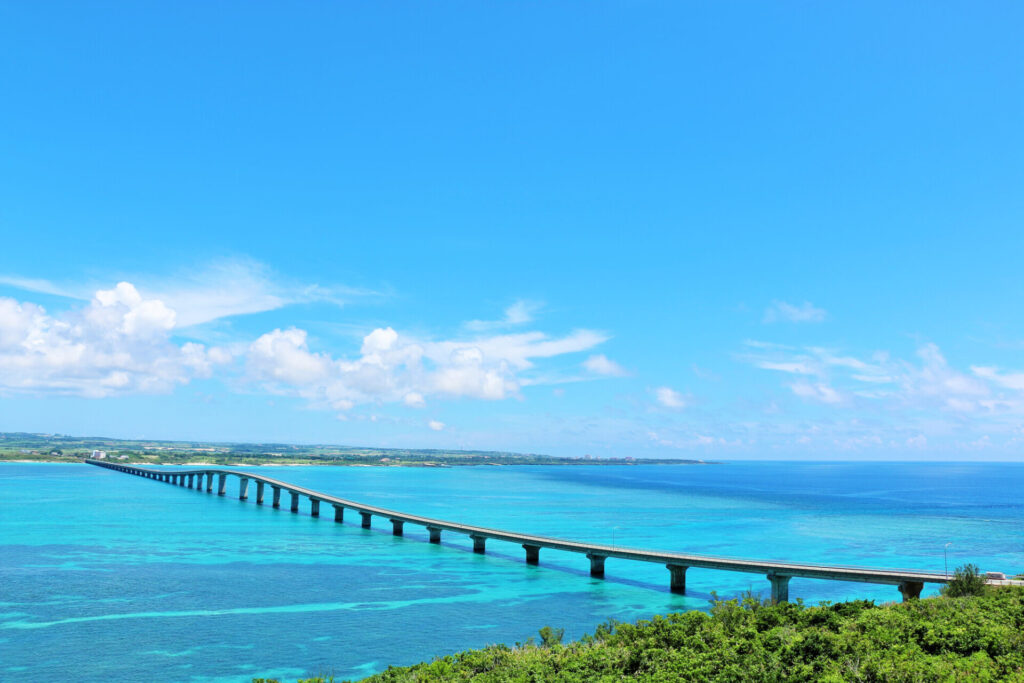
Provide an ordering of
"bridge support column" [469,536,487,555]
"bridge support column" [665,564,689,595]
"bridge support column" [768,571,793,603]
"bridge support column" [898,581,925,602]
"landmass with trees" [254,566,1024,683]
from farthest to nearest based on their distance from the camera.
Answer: "bridge support column" [469,536,487,555], "bridge support column" [665,564,689,595], "bridge support column" [768,571,793,603], "bridge support column" [898,581,925,602], "landmass with trees" [254,566,1024,683]

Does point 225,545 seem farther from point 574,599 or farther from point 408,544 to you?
point 574,599

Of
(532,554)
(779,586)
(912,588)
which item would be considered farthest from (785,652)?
(532,554)

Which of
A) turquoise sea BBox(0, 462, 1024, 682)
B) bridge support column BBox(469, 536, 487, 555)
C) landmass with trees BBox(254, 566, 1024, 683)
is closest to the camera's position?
landmass with trees BBox(254, 566, 1024, 683)

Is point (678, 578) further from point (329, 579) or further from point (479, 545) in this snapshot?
point (329, 579)

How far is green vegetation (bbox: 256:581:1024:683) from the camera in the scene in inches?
949

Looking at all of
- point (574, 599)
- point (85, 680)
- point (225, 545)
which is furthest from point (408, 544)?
point (85, 680)

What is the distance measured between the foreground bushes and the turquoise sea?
11.3 metres

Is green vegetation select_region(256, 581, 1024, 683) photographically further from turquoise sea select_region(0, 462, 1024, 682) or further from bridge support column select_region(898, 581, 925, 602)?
bridge support column select_region(898, 581, 925, 602)

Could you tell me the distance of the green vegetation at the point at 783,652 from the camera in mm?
24094

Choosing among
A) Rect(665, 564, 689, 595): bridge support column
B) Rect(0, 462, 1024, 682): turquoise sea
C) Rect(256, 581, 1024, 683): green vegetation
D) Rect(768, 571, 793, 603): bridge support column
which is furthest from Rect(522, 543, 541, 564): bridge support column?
Rect(256, 581, 1024, 683): green vegetation

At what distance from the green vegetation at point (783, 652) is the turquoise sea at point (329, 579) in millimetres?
11498

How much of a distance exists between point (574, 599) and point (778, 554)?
122 feet

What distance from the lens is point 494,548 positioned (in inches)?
3177

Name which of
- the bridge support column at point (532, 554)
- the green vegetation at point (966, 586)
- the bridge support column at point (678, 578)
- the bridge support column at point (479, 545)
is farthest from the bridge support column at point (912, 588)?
the bridge support column at point (479, 545)
